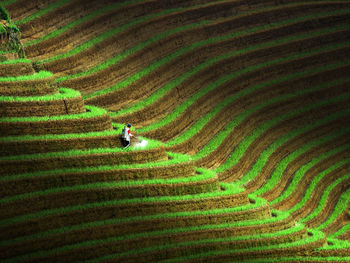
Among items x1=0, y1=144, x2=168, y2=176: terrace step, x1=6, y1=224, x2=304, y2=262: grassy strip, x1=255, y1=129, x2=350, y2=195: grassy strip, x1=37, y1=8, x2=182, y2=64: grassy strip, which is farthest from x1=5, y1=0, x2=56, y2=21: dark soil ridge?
x1=255, y1=129, x2=350, y2=195: grassy strip

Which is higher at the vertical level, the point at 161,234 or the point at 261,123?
the point at 261,123

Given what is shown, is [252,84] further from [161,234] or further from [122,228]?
[122,228]

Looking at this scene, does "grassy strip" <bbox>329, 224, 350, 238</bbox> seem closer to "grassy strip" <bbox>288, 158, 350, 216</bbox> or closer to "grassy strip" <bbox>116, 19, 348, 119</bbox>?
"grassy strip" <bbox>288, 158, 350, 216</bbox>

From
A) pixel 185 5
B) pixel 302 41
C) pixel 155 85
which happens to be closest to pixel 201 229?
pixel 155 85

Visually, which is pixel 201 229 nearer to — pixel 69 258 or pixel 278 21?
pixel 69 258

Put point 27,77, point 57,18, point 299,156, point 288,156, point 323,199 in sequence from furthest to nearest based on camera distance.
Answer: point 299,156, point 288,156, point 323,199, point 57,18, point 27,77

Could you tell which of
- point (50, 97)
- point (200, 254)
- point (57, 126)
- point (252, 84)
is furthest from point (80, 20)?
point (200, 254)
